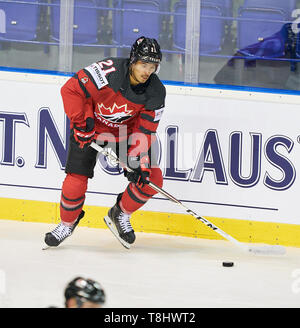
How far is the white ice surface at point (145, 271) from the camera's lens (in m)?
3.46

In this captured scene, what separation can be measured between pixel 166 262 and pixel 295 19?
164cm

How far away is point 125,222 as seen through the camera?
4441 millimetres

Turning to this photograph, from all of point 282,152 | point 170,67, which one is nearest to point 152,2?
point 170,67

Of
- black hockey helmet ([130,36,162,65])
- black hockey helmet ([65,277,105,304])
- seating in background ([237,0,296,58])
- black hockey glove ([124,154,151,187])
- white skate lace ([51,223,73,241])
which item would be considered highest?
seating in background ([237,0,296,58])

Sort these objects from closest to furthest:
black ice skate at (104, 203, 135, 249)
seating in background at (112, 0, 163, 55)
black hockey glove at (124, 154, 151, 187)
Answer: black hockey glove at (124, 154, 151, 187) → black ice skate at (104, 203, 135, 249) → seating in background at (112, 0, 163, 55)

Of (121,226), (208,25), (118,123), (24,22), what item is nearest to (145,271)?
(121,226)

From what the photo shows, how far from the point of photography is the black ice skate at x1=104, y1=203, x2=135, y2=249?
174 inches

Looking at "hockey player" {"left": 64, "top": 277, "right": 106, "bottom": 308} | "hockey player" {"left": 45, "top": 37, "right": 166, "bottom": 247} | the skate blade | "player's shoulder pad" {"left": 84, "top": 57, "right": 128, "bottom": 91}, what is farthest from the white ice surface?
"hockey player" {"left": 64, "top": 277, "right": 106, "bottom": 308}

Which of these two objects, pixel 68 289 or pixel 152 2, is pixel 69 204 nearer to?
pixel 152 2

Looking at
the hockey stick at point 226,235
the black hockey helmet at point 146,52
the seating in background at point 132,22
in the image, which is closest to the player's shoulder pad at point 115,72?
the black hockey helmet at point 146,52

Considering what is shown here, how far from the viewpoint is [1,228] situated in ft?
15.5

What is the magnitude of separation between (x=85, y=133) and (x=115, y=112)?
Answer: 209 millimetres

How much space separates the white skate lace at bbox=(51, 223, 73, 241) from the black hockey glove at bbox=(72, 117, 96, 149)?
1.58 ft

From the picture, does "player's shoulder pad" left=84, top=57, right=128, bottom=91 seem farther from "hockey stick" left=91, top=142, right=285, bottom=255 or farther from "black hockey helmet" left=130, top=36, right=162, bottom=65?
"hockey stick" left=91, top=142, right=285, bottom=255
